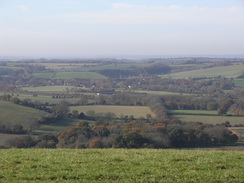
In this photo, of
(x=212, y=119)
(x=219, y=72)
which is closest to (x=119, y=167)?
(x=212, y=119)

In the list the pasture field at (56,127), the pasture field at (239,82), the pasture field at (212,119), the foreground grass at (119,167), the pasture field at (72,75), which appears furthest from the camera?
the pasture field at (72,75)

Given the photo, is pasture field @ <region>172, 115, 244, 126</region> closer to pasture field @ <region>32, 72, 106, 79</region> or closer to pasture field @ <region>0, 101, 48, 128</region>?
pasture field @ <region>0, 101, 48, 128</region>

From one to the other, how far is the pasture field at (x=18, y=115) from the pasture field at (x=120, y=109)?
787 centimetres

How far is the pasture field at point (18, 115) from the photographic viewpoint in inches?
1501

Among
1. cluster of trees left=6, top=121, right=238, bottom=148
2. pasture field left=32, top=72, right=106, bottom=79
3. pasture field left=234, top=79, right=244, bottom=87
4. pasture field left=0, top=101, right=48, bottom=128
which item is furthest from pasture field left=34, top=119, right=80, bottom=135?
pasture field left=32, top=72, right=106, bottom=79

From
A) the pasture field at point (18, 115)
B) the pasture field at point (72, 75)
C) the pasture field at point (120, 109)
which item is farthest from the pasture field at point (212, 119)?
the pasture field at point (72, 75)

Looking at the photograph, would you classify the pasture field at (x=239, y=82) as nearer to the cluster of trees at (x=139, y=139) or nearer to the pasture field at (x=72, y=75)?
the pasture field at (x=72, y=75)

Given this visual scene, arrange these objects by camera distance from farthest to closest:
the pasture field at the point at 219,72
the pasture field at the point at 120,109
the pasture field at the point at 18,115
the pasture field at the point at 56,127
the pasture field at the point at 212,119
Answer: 1. the pasture field at the point at 219,72
2. the pasture field at the point at 120,109
3. the pasture field at the point at 212,119
4. the pasture field at the point at 18,115
5. the pasture field at the point at 56,127

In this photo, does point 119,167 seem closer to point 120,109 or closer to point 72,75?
point 120,109

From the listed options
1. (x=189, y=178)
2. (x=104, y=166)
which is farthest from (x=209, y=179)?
(x=104, y=166)

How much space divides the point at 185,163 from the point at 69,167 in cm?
329

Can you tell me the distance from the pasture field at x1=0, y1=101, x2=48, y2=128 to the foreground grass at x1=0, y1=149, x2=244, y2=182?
2728cm

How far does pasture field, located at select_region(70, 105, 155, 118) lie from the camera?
164ft

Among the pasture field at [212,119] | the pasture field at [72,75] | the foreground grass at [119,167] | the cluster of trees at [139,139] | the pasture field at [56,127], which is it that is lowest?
the pasture field at [212,119]
